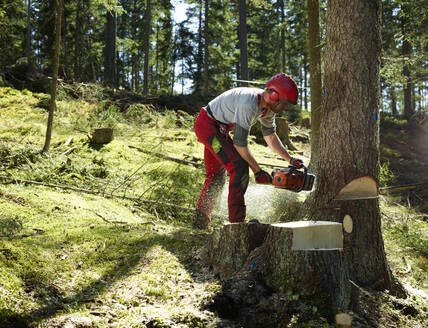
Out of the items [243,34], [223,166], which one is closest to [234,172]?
[223,166]

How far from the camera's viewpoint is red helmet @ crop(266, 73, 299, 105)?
3.32 m

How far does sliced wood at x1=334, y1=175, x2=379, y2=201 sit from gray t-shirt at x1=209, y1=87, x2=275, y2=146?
3.42 ft

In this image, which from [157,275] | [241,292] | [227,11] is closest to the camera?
[241,292]

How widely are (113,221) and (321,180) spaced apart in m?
2.58

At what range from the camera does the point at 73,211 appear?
4379 mm

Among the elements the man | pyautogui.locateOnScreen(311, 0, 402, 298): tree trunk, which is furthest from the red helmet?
pyautogui.locateOnScreen(311, 0, 402, 298): tree trunk

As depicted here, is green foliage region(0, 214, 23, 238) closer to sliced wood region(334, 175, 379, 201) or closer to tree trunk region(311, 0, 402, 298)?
tree trunk region(311, 0, 402, 298)

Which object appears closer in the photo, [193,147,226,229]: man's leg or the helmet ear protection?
the helmet ear protection

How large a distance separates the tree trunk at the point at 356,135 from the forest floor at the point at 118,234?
356 millimetres

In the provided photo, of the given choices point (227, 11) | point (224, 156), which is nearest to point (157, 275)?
point (224, 156)

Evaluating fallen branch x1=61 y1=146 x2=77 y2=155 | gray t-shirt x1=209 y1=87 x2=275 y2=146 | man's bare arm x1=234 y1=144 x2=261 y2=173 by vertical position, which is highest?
gray t-shirt x1=209 y1=87 x2=275 y2=146

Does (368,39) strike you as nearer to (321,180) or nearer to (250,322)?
(321,180)

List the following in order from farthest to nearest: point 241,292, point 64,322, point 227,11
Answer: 1. point 227,11
2. point 241,292
3. point 64,322

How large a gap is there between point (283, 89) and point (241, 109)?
457 millimetres
